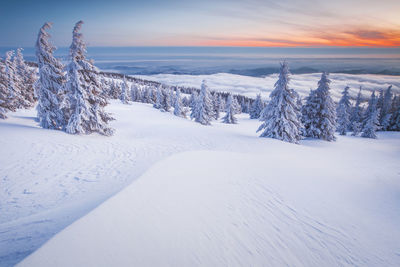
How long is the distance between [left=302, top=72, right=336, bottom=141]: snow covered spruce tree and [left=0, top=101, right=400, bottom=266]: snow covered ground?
15285 millimetres

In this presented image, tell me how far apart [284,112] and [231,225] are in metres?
18.5

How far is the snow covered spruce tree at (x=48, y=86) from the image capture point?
16.3 metres

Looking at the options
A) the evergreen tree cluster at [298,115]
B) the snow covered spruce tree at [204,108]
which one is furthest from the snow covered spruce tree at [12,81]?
the evergreen tree cluster at [298,115]

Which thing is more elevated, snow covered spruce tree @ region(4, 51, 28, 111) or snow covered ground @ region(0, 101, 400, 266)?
snow covered spruce tree @ region(4, 51, 28, 111)

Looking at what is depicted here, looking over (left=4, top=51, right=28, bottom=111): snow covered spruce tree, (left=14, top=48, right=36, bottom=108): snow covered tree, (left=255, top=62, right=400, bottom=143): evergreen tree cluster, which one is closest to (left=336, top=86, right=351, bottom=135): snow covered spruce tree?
(left=255, top=62, right=400, bottom=143): evergreen tree cluster

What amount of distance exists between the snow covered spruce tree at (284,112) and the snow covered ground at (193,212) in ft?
32.7

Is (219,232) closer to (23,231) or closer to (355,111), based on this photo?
(23,231)

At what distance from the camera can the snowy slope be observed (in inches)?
133

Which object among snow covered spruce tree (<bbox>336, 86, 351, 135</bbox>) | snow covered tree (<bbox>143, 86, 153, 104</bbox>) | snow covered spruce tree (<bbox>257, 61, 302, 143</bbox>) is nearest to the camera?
snow covered spruce tree (<bbox>257, 61, 302, 143</bbox>)

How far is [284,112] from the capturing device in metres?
20.2

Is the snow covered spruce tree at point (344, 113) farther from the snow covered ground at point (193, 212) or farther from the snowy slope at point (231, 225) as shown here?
the snowy slope at point (231, 225)

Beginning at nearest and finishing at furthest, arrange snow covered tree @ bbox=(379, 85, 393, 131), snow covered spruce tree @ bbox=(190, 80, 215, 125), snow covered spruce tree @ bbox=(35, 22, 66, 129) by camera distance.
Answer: snow covered spruce tree @ bbox=(35, 22, 66, 129) < snow covered spruce tree @ bbox=(190, 80, 215, 125) < snow covered tree @ bbox=(379, 85, 393, 131)

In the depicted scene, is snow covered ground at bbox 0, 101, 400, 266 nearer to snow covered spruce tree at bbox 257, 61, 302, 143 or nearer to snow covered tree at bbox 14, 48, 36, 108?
snow covered spruce tree at bbox 257, 61, 302, 143

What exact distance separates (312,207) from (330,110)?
2410 cm
